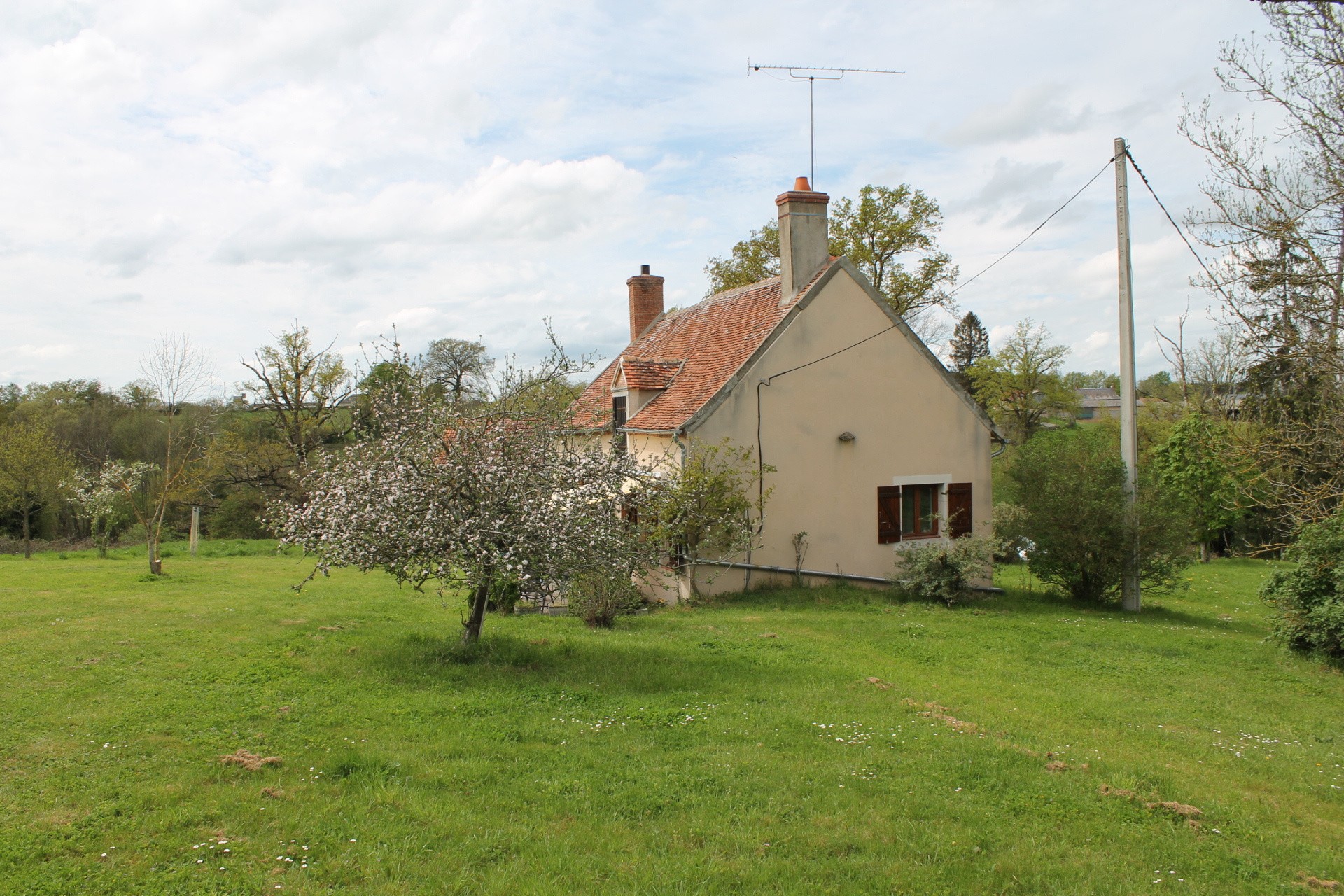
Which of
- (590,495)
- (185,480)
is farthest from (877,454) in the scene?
(185,480)

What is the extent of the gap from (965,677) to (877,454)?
27.3ft

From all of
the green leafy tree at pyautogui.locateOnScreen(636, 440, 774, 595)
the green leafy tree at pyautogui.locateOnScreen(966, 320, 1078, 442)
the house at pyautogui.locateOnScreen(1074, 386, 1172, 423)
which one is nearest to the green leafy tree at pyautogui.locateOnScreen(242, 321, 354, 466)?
the green leafy tree at pyautogui.locateOnScreen(636, 440, 774, 595)

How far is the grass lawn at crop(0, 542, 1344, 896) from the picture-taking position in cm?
489

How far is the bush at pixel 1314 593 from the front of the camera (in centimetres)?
1114

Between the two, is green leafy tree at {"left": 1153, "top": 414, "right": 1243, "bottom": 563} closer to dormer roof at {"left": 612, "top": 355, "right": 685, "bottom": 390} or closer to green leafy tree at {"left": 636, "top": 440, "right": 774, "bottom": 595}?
dormer roof at {"left": 612, "top": 355, "right": 685, "bottom": 390}

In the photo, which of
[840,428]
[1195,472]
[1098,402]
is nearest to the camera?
[840,428]

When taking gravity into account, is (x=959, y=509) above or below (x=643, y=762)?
above

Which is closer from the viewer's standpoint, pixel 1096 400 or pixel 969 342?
pixel 969 342

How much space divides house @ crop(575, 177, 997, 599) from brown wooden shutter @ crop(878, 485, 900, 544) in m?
0.03

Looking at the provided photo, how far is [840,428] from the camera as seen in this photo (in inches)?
689

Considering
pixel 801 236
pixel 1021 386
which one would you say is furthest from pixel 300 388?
pixel 1021 386

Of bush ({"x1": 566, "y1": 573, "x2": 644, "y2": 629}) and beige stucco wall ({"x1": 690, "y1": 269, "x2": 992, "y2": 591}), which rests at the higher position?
beige stucco wall ({"x1": 690, "y1": 269, "x2": 992, "y2": 591})

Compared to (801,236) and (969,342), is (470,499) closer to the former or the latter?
(801,236)

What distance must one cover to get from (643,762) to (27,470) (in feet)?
83.3
